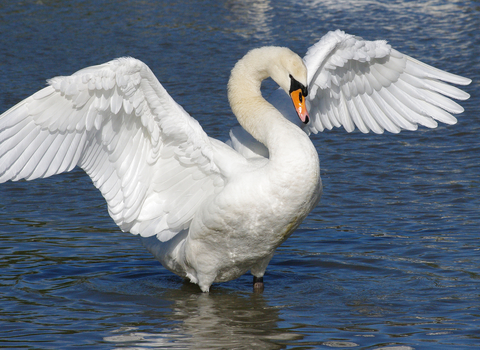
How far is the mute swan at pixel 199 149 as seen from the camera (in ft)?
18.2

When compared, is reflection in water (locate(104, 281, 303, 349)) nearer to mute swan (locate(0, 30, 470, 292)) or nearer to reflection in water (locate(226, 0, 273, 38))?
mute swan (locate(0, 30, 470, 292))

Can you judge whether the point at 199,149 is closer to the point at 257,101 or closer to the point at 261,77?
the point at 257,101

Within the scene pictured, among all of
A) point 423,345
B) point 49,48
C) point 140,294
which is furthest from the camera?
point 49,48

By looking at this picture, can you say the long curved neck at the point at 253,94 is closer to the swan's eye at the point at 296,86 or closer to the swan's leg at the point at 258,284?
the swan's eye at the point at 296,86

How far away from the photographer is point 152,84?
17.9ft

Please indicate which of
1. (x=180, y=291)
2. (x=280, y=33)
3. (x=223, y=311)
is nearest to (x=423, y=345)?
(x=223, y=311)

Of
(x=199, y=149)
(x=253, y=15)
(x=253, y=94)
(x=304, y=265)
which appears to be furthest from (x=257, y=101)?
(x=253, y=15)

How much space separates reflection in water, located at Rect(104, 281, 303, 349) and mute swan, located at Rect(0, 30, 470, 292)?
0.72ft

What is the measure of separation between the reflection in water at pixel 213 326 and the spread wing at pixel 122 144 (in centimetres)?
63

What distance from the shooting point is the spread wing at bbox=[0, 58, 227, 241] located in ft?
18.0

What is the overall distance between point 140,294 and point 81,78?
6.63 feet

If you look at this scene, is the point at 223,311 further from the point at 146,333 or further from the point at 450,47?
the point at 450,47

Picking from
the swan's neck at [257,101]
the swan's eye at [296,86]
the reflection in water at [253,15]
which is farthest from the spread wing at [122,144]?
the reflection in water at [253,15]

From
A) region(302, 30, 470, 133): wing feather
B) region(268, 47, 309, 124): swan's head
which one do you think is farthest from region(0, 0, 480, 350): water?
region(268, 47, 309, 124): swan's head
